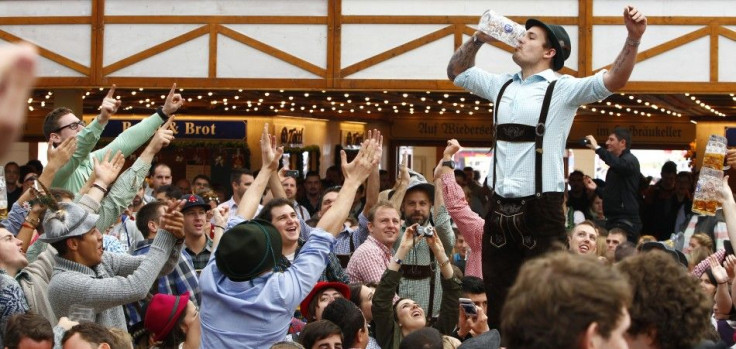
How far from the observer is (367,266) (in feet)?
24.4

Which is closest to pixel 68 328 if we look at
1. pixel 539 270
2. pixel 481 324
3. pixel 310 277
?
pixel 310 277

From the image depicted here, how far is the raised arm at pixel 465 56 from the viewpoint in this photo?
18.1 ft

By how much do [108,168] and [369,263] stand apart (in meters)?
1.97

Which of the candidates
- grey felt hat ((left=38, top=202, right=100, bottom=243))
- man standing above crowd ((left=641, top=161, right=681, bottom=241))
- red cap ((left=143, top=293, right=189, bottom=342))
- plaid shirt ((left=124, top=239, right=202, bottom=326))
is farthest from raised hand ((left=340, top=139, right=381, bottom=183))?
man standing above crowd ((left=641, top=161, right=681, bottom=241))

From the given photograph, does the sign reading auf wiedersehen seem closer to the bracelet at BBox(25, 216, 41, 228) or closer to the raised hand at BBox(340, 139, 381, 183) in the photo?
the bracelet at BBox(25, 216, 41, 228)

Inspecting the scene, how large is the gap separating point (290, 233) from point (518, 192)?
5.06ft

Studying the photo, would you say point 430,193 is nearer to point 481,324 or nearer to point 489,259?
point 481,324

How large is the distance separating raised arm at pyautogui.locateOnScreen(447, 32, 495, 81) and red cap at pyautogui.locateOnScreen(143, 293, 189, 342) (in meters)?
1.84

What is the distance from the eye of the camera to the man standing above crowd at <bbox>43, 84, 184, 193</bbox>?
22.8ft

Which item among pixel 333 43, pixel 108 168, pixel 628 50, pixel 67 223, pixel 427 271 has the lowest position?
pixel 427 271

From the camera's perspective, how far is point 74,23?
46.2ft

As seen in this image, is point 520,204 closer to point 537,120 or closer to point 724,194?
point 537,120

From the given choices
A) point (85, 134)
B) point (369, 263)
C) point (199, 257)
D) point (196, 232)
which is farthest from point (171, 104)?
point (369, 263)

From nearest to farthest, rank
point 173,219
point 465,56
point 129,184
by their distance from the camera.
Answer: point 173,219 < point 465,56 < point 129,184
